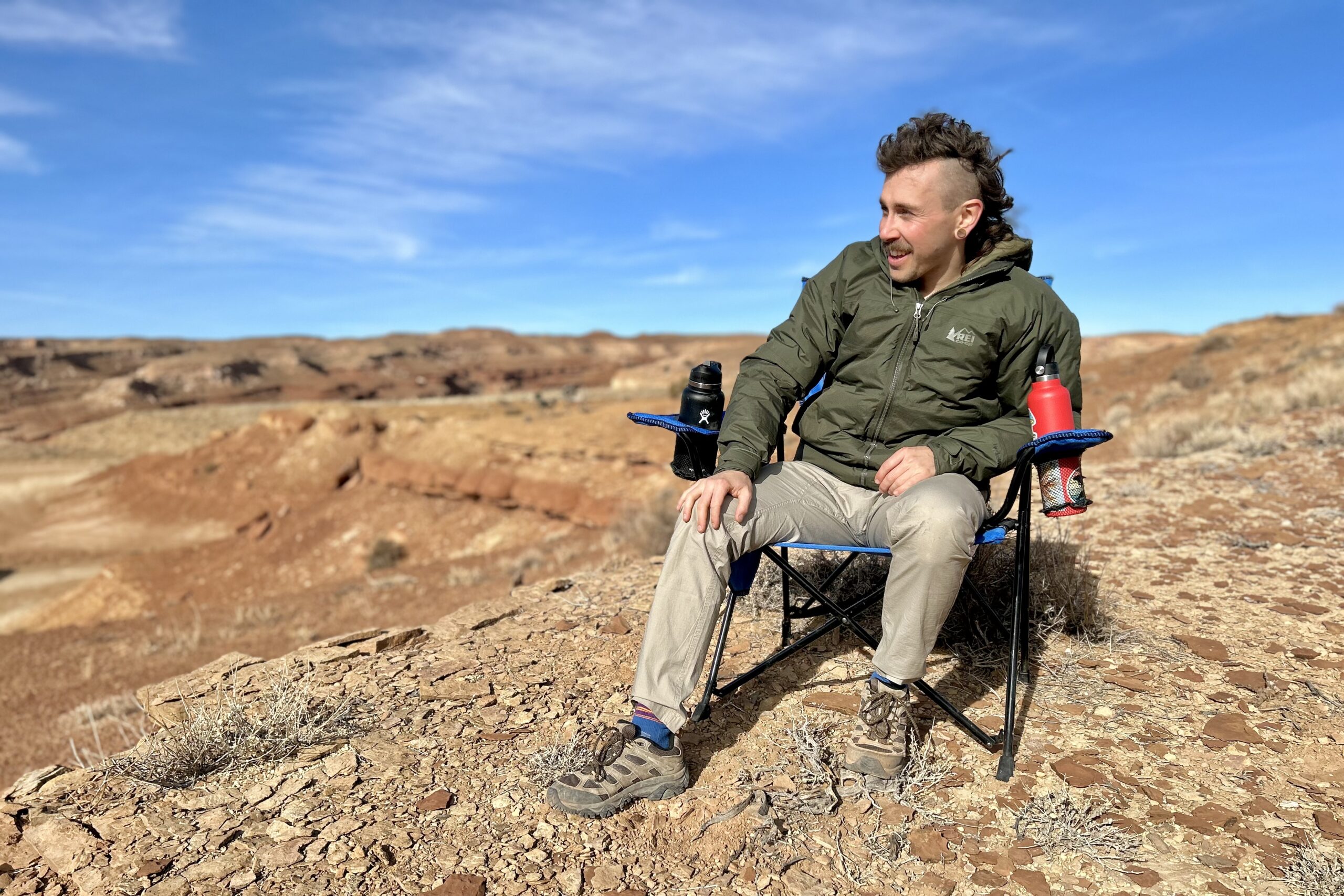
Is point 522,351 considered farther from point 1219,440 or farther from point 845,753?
point 845,753

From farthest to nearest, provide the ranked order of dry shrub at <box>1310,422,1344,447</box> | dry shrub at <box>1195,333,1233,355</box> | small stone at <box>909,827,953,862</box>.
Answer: dry shrub at <box>1195,333,1233,355</box>, dry shrub at <box>1310,422,1344,447</box>, small stone at <box>909,827,953,862</box>

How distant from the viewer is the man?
2.40 metres

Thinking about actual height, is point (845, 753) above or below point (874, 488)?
below

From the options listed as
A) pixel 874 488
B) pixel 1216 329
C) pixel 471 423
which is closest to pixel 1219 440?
pixel 874 488

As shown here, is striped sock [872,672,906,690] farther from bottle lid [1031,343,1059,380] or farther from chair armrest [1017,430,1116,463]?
bottle lid [1031,343,1059,380]

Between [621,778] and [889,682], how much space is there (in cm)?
81

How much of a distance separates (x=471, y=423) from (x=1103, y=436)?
15.0 meters

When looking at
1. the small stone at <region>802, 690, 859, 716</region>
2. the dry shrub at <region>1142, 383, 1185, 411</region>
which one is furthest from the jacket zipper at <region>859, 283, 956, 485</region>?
the dry shrub at <region>1142, 383, 1185, 411</region>

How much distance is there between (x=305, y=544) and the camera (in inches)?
599

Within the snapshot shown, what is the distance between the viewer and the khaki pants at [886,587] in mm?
2363

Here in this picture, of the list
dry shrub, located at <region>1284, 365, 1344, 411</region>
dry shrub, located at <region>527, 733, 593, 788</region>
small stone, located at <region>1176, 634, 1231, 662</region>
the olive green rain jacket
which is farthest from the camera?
dry shrub, located at <region>1284, 365, 1344, 411</region>

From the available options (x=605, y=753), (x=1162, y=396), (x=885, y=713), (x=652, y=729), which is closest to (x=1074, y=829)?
(x=885, y=713)

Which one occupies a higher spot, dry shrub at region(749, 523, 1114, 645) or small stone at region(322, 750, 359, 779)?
dry shrub at region(749, 523, 1114, 645)

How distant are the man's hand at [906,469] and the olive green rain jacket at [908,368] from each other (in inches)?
1.3
